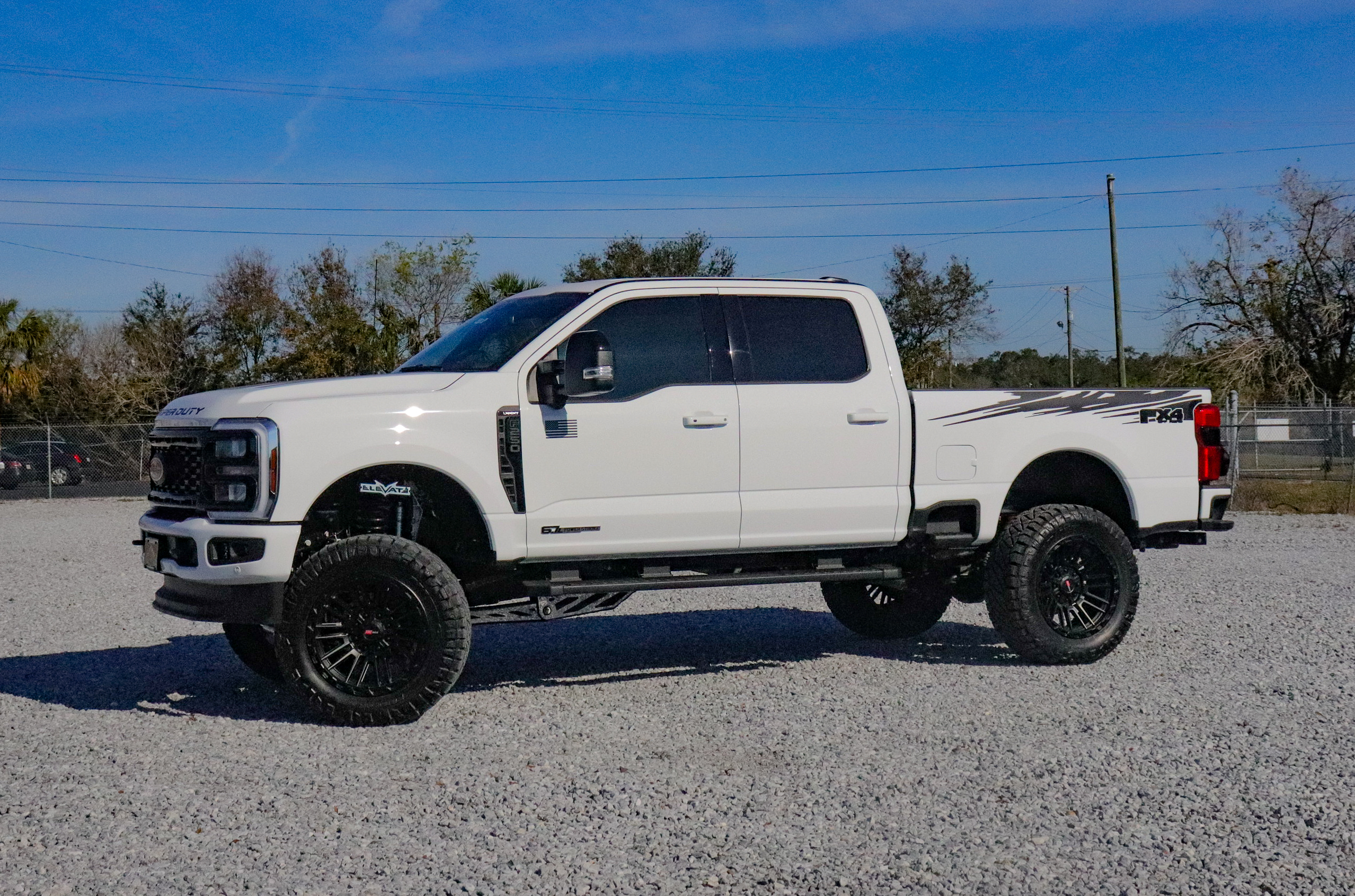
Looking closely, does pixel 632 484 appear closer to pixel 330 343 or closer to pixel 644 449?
pixel 644 449

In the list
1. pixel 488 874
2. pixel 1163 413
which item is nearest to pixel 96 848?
pixel 488 874

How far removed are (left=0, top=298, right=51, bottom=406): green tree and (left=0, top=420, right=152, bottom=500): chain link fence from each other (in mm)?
3307

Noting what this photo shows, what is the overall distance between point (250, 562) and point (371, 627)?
0.65 meters

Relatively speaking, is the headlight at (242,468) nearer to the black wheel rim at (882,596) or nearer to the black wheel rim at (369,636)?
the black wheel rim at (369,636)

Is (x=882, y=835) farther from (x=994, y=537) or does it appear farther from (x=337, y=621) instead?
(x=994, y=537)

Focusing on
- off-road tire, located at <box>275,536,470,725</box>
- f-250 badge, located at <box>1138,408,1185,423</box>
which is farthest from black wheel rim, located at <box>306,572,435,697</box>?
f-250 badge, located at <box>1138,408,1185,423</box>

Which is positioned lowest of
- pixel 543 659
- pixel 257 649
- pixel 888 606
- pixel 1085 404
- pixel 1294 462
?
pixel 1294 462

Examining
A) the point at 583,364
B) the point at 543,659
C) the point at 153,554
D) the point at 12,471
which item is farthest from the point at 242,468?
the point at 12,471

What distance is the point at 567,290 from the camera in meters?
7.37

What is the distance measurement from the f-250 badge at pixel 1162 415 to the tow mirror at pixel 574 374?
3456 millimetres

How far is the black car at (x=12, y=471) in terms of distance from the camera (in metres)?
29.9

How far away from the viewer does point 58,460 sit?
30672 millimetres

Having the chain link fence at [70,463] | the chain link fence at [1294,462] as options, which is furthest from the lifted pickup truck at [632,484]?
the chain link fence at [70,463]

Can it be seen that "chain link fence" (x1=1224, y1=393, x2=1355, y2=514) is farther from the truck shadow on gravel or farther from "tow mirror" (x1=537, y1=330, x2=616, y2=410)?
"tow mirror" (x1=537, y1=330, x2=616, y2=410)
